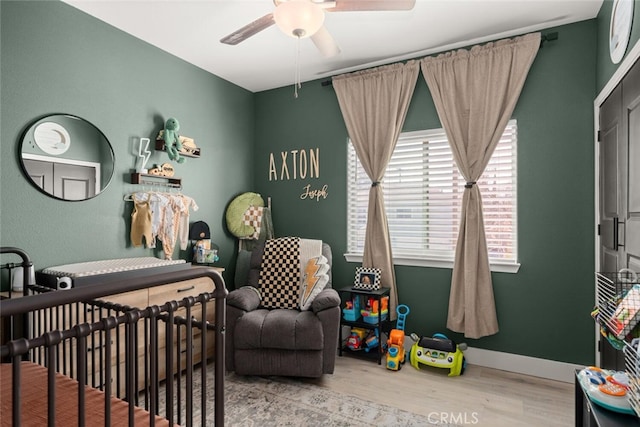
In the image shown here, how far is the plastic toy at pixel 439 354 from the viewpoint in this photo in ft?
9.08

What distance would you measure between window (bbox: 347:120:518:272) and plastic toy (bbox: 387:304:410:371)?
1.64ft

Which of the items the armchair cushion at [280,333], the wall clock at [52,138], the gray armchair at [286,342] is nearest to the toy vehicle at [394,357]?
the gray armchair at [286,342]

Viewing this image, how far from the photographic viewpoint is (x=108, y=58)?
8.83 feet

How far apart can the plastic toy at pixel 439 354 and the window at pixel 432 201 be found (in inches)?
25.5

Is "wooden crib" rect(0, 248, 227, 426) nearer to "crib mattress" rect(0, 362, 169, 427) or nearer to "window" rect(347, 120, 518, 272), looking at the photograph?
"crib mattress" rect(0, 362, 169, 427)

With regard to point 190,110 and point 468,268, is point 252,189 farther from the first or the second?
point 468,268

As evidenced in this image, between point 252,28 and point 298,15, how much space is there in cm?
43

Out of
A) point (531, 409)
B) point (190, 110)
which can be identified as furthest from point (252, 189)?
point (531, 409)

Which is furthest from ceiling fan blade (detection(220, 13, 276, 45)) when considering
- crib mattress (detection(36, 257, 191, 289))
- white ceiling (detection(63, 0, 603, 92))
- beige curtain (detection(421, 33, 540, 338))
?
beige curtain (detection(421, 33, 540, 338))

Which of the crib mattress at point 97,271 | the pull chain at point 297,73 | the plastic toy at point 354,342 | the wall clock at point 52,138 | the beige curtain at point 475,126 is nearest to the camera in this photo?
the crib mattress at point 97,271

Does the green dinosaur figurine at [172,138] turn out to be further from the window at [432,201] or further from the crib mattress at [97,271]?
the window at [432,201]

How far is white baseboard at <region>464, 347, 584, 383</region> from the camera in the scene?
106 inches

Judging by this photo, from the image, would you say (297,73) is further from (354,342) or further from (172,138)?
(354,342)

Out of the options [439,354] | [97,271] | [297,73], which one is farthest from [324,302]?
[297,73]
